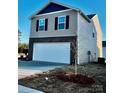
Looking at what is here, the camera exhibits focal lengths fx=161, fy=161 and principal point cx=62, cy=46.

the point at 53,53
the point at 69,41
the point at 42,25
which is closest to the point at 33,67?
the point at 53,53

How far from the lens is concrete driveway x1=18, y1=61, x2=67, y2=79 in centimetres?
275

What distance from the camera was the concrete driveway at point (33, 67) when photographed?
2754 mm

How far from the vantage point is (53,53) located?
109 inches

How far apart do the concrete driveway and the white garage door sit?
→ 9 centimetres

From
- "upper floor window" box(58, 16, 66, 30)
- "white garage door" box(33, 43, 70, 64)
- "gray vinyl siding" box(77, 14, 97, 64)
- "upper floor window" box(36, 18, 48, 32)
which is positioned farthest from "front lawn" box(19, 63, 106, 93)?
"upper floor window" box(36, 18, 48, 32)

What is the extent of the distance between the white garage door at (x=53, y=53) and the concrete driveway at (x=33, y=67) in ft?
0.31

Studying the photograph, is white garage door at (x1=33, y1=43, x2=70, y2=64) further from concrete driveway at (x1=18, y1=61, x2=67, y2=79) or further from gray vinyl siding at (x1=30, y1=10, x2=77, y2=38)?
gray vinyl siding at (x1=30, y1=10, x2=77, y2=38)

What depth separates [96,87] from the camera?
2062 mm

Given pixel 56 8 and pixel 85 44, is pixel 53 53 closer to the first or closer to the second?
pixel 85 44

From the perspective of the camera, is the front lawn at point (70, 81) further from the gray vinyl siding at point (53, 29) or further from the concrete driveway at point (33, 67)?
the gray vinyl siding at point (53, 29)

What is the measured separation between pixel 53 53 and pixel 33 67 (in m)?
0.56
